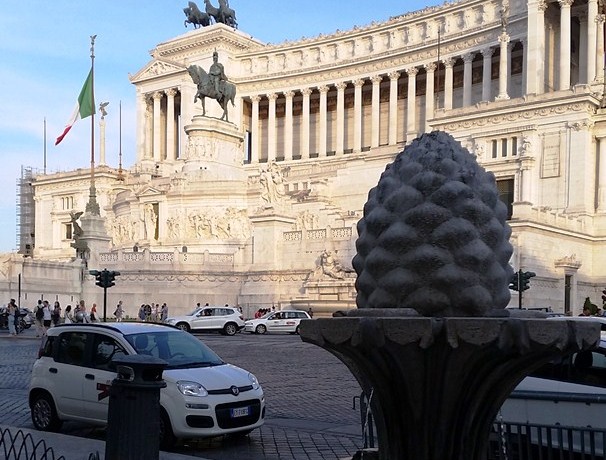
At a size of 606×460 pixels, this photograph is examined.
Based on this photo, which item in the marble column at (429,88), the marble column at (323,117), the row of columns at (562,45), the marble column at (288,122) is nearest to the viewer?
Answer: the row of columns at (562,45)

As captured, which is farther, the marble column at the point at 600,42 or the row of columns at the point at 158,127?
the row of columns at the point at 158,127

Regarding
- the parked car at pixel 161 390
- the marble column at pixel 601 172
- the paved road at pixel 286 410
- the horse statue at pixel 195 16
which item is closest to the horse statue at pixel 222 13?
the horse statue at pixel 195 16

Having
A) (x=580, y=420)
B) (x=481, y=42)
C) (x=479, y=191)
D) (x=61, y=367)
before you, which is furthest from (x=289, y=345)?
(x=481, y=42)

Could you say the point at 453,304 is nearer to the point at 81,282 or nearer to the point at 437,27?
the point at 81,282

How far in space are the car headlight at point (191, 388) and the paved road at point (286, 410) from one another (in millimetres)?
668

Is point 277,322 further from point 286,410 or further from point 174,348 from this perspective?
point 174,348

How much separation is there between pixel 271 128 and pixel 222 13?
12.8m

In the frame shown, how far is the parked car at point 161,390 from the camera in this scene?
359 inches

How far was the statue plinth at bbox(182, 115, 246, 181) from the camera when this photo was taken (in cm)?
5322

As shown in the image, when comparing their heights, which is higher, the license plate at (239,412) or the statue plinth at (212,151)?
the statue plinth at (212,151)

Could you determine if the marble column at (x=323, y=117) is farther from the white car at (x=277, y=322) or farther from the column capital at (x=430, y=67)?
the white car at (x=277, y=322)

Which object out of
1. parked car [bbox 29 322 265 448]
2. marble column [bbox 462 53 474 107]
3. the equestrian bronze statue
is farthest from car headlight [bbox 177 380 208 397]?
marble column [bbox 462 53 474 107]

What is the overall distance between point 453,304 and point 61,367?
23.9 ft

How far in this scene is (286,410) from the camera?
39.4 ft
